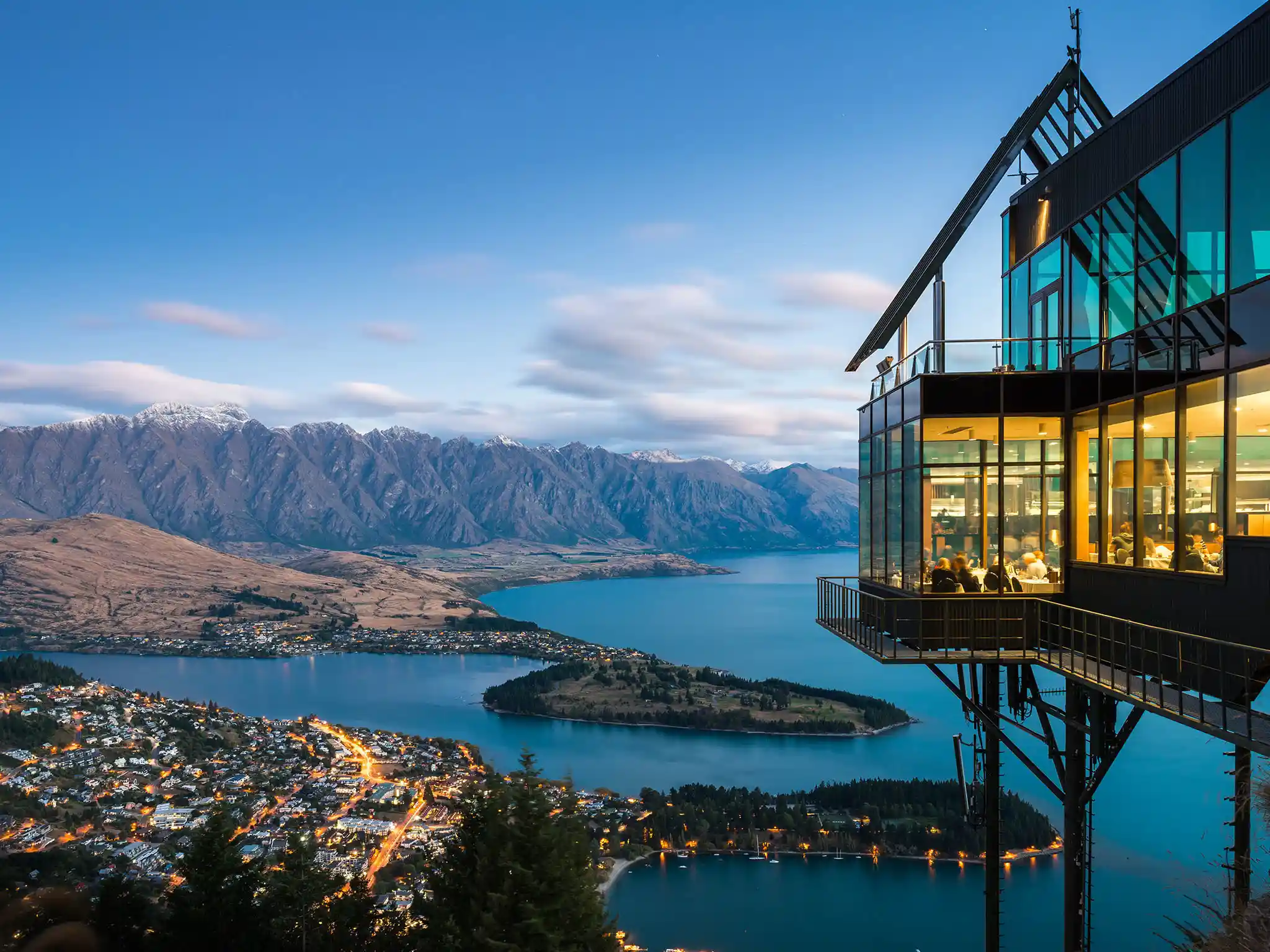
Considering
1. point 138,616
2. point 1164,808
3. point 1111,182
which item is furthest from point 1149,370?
point 138,616

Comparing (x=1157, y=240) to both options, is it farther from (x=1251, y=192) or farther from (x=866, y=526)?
(x=866, y=526)

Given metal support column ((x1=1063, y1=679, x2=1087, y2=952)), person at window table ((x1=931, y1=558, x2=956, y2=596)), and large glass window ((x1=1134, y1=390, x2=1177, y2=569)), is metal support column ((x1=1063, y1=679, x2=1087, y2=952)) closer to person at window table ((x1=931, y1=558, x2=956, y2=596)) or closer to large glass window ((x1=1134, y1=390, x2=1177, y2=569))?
person at window table ((x1=931, y1=558, x2=956, y2=596))

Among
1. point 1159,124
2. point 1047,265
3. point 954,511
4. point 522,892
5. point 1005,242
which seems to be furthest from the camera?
point 1005,242

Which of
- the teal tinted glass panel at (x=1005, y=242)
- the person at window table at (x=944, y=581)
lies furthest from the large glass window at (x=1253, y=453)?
the teal tinted glass panel at (x=1005, y=242)

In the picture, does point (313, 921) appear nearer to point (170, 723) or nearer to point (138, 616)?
point (170, 723)

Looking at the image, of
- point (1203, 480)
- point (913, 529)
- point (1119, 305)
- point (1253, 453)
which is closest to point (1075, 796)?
point (913, 529)

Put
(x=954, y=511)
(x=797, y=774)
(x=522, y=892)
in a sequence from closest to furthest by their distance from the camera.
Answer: (x=954, y=511)
(x=522, y=892)
(x=797, y=774)
